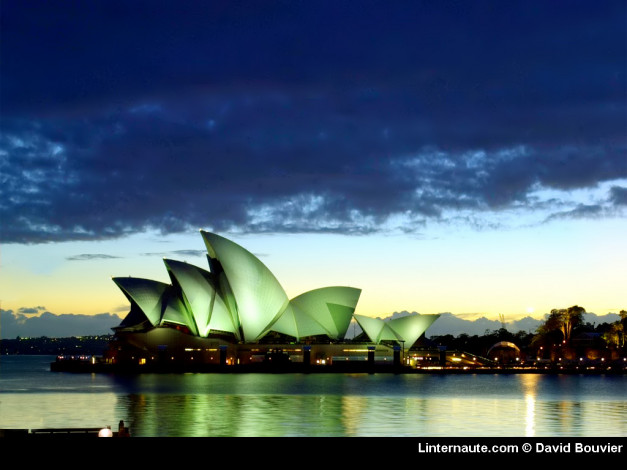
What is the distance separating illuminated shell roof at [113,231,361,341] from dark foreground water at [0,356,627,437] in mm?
19478

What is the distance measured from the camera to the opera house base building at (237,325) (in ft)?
297

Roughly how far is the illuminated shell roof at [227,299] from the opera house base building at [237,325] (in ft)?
0.35

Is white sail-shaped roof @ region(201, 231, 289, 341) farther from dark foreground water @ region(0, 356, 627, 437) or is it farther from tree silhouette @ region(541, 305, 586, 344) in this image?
tree silhouette @ region(541, 305, 586, 344)

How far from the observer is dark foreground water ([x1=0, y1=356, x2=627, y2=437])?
36.8m

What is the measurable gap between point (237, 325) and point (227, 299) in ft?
16.7

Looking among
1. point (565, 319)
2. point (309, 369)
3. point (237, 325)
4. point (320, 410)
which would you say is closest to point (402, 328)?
point (309, 369)

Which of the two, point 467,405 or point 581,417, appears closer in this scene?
point 581,417

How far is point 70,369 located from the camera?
112 metres

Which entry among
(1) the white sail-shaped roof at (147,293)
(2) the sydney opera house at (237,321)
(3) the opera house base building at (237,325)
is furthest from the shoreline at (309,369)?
(1) the white sail-shaped roof at (147,293)

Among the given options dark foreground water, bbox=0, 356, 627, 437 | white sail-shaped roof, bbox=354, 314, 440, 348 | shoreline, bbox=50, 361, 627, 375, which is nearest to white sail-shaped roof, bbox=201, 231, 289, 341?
shoreline, bbox=50, 361, 627, 375
